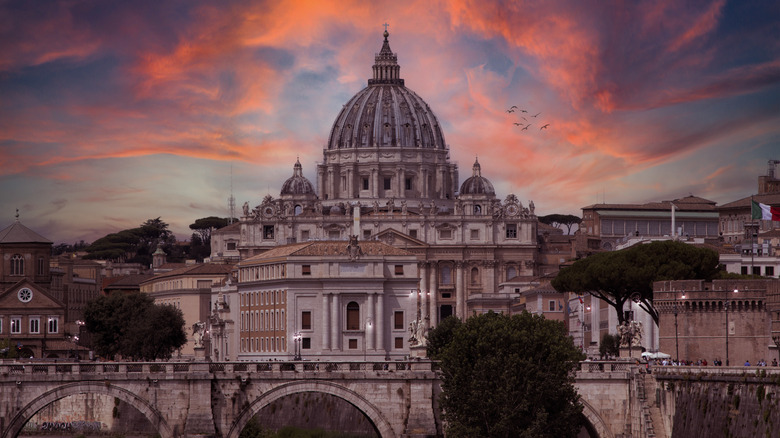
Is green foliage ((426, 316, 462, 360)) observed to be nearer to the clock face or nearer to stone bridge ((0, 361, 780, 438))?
stone bridge ((0, 361, 780, 438))

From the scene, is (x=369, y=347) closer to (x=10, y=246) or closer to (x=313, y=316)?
(x=313, y=316)

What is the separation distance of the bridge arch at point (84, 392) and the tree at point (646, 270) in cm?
3416

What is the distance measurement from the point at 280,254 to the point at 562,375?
6179 cm

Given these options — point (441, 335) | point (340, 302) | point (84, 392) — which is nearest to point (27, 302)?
point (340, 302)

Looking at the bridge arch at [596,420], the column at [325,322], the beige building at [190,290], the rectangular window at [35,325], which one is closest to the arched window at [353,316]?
the column at [325,322]

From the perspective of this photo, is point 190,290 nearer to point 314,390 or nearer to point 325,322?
point 325,322

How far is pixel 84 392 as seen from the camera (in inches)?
2965

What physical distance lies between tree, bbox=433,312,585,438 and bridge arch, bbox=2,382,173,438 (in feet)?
39.1

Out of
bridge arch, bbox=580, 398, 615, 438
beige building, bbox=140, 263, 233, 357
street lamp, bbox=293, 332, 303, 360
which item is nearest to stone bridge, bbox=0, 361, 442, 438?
bridge arch, bbox=580, 398, 615, 438

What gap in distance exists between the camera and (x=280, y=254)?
5217 inches

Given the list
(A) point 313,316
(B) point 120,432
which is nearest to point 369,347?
(A) point 313,316

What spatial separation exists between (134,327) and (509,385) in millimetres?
71257

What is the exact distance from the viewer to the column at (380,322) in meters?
127

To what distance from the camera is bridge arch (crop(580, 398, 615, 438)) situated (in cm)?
7438
